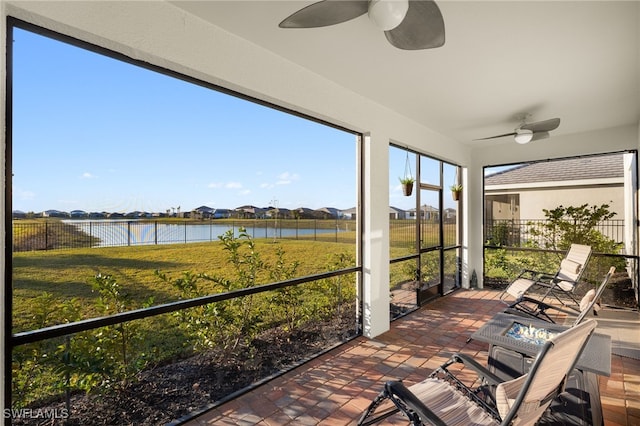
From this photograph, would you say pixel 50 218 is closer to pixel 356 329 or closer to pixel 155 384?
pixel 155 384

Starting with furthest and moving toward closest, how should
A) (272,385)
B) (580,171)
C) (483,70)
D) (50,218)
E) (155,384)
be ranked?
(580,171), (483,70), (272,385), (155,384), (50,218)

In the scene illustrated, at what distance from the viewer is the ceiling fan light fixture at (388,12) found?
160 cm

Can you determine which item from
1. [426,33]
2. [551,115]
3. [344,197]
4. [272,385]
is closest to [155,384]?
[272,385]

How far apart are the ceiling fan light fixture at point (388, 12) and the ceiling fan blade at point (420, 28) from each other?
0.06 meters

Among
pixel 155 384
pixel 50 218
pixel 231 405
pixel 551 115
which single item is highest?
pixel 551 115

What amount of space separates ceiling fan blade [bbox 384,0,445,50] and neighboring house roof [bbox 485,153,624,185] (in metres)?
4.93

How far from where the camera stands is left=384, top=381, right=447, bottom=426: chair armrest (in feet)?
4.81

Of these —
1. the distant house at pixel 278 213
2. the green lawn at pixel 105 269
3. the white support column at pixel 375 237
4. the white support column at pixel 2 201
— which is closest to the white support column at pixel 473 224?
the white support column at pixel 375 237

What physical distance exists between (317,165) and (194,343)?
2032 mm

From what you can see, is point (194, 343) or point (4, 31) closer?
point (4, 31)

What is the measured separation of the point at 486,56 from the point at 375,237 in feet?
6.96

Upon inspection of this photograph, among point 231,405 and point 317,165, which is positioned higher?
point 317,165

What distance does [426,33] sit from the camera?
1.84m

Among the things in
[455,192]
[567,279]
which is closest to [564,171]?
[455,192]
